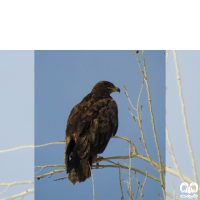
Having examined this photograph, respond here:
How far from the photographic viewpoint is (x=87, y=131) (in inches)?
121

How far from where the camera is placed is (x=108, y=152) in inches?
126

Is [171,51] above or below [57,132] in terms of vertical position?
above

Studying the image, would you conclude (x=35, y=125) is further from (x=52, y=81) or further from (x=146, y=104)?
(x=146, y=104)

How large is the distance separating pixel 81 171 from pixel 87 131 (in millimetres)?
323

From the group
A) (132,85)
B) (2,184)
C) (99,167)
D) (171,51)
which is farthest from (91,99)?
(2,184)

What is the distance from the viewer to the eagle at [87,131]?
9.91 feet

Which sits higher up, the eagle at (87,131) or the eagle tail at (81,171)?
the eagle at (87,131)

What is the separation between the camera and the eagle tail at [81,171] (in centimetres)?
301
